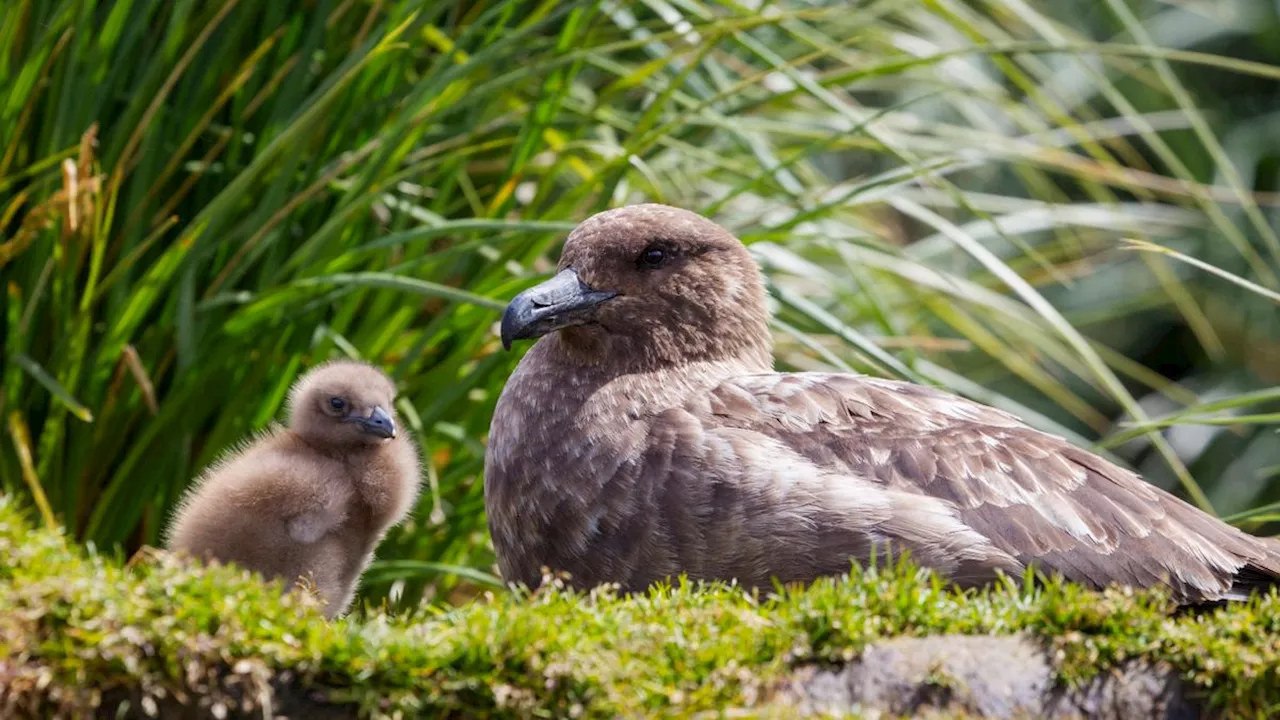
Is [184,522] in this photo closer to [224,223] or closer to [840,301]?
[224,223]

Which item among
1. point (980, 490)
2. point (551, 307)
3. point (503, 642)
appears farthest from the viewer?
point (551, 307)

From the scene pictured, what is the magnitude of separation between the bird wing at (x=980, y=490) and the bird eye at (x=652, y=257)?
406 mm

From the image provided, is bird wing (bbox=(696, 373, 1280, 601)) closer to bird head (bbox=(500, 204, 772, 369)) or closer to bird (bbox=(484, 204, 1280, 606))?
bird (bbox=(484, 204, 1280, 606))

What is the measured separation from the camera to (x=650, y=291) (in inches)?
166

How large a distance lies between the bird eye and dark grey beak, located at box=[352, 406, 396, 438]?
81 cm

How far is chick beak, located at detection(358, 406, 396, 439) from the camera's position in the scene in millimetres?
3822

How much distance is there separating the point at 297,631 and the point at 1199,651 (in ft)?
5.13

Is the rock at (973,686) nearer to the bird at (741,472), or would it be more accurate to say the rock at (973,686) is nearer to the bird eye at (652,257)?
the bird at (741,472)

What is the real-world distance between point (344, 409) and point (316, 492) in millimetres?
270

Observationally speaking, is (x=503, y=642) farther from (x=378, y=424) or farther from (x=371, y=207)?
(x=371, y=207)

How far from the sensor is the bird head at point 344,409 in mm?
3830

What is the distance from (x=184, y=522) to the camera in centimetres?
364

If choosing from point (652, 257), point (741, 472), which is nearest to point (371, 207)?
point (652, 257)

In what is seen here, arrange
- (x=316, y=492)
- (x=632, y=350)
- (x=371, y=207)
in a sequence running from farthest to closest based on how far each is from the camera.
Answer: (x=371, y=207) < (x=632, y=350) < (x=316, y=492)
